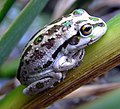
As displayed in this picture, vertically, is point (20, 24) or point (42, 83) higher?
point (20, 24)

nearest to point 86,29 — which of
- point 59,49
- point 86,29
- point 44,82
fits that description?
point 86,29

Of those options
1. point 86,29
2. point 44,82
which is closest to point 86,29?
point 86,29

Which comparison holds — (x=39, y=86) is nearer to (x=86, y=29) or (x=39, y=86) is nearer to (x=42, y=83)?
(x=42, y=83)

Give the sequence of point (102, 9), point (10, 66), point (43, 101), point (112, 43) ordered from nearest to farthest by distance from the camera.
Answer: point (112, 43)
point (43, 101)
point (10, 66)
point (102, 9)

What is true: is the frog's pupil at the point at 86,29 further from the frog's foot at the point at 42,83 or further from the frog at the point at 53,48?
the frog's foot at the point at 42,83

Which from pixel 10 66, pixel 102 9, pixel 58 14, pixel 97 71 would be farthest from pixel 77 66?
pixel 102 9

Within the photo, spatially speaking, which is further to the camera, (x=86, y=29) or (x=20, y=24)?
(x=86, y=29)

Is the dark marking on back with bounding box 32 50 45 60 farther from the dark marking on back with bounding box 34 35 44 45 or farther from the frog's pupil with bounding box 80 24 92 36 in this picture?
the frog's pupil with bounding box 80 24 92 36

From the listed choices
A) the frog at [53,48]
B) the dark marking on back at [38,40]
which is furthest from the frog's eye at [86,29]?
the dark marking on back at [38,40]

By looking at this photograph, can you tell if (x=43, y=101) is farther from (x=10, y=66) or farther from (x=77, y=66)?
(x=10, y=66)
